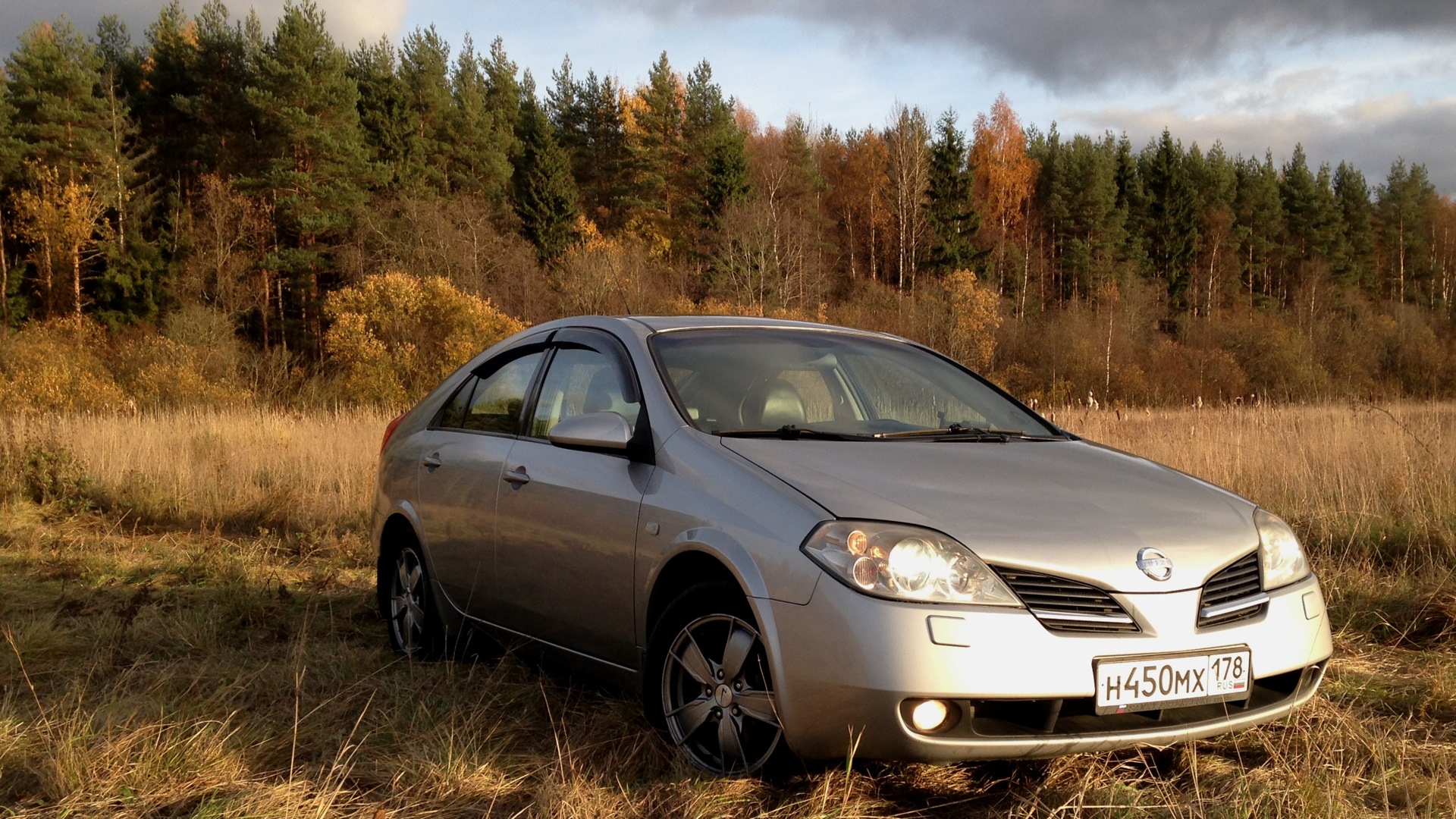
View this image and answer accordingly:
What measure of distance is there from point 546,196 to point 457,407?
50.5m

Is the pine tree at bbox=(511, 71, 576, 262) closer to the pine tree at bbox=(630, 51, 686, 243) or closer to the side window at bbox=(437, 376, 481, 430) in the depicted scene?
the pine tree at bbox=(630, 51, 686, 243)

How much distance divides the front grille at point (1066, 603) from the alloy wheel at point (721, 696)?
0.70 meters

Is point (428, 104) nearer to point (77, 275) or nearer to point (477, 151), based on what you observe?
point (477, 151)

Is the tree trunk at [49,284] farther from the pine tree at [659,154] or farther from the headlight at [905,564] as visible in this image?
the headlight at [905,564]

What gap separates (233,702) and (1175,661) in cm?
320

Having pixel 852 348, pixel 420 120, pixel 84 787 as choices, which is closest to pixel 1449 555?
pixel 852 348

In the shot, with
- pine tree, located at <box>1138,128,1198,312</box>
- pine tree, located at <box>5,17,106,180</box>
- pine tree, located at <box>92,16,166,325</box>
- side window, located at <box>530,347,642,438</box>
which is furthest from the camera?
pine tree, located at <box>1138,128,1198,312</box>

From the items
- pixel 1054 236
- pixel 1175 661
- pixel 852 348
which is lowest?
pixel 1175 661

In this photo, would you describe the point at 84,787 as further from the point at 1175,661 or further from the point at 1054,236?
the point at 1054,236

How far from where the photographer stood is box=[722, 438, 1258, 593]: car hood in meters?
3.13

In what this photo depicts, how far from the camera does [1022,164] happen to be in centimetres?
7194

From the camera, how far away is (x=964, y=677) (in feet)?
9.61

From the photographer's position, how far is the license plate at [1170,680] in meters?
3.03

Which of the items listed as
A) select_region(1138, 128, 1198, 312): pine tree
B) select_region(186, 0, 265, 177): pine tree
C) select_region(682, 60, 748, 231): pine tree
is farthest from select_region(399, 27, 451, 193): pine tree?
select_region(1138, 128, 1198, 312): pine tree
